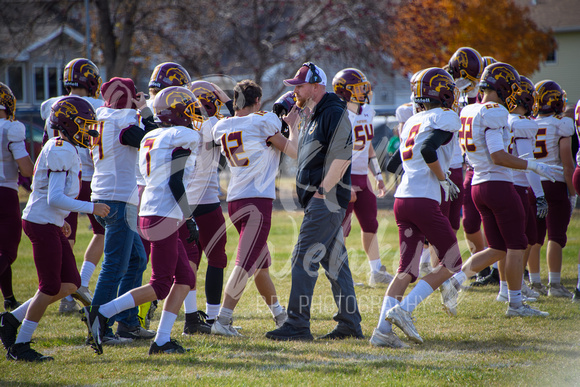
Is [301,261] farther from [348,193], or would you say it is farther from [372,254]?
[372,254]

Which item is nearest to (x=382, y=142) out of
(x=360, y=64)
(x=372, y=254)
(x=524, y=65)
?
(x=360, y=64)

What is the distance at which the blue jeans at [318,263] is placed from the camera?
4.97 m

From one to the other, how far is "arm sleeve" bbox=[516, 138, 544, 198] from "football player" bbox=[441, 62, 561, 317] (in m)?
0.82

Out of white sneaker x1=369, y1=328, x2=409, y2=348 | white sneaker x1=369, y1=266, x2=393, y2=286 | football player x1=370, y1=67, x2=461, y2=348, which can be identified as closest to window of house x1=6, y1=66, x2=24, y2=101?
white sneaker x1=369, y1=266, x2=393, y2=286

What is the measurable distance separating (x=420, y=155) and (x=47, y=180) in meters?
3.11

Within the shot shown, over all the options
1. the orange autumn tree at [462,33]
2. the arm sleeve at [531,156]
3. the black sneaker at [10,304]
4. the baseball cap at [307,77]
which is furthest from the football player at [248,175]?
the orange autumn tree at [462,33]

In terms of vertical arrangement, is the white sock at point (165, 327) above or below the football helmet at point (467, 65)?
below

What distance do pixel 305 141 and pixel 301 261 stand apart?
1.04m

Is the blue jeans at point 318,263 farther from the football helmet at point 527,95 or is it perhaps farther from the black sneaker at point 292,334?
the football helmet at point 527,95

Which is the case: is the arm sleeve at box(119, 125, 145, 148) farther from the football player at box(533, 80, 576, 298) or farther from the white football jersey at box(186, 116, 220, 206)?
the football player at box(533, 80, 576, 298)

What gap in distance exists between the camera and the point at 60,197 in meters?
4.55

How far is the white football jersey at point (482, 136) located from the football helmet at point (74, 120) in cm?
349

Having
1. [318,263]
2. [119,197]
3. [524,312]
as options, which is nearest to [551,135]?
[524,312]

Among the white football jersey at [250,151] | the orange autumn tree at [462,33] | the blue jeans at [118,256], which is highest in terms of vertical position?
the orange autumn tree at [462,33]
